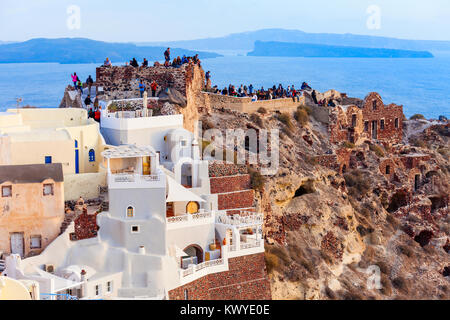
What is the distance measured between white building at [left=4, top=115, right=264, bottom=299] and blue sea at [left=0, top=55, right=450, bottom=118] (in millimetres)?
41117

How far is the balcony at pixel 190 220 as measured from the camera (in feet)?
99.8

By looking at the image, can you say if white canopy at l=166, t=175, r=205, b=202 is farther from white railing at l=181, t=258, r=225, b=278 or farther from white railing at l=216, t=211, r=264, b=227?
white railing at l=181, t=258, r=225, b=278

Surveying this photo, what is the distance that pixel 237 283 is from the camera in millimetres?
30859

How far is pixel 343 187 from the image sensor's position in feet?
147

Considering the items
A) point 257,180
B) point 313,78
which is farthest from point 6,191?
point 313,78

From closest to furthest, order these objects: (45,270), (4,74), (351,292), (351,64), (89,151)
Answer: (45,270), (89,151), (351,292), (4,74), (351,64)

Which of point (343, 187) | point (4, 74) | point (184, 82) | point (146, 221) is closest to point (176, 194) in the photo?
point (146, 221)

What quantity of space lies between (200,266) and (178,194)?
122 inches

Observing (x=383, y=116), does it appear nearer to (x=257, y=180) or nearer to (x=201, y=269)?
(x=257, y=180)

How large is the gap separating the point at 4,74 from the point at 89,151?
244 feet

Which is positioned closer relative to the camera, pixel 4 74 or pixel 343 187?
pixel 343 187

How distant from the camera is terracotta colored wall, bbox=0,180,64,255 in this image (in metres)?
28.8

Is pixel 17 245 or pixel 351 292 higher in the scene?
pixel 17 245

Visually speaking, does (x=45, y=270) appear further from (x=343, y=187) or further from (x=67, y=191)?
(x=343, y=187)
